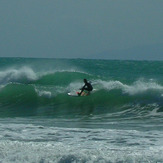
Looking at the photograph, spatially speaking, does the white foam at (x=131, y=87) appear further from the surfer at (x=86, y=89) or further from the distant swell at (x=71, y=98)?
the surfer at (x=86, y=89)

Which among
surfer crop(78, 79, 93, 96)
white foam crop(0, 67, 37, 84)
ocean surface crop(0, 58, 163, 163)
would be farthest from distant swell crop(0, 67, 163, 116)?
white foam crop(0, 67, 37, 84)

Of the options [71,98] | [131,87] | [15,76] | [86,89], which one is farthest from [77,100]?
[15,76]

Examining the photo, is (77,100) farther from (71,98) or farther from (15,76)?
(15,76)

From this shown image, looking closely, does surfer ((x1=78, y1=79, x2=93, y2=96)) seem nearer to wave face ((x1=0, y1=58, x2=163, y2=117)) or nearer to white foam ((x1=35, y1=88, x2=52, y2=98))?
wave face ((x1=0, y1=58, x2=163, y2=117))

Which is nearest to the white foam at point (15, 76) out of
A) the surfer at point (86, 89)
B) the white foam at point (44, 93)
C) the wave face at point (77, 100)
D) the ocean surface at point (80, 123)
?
the ocean surface at point (80, 123)

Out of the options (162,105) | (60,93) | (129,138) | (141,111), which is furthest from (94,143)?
(60,93)

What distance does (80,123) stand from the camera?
14820 mm

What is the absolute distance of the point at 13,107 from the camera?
66.6ft

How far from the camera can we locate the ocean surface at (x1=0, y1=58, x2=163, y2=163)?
9.47 m

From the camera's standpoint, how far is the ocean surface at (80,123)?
373 inches

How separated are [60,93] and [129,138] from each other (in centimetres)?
1272

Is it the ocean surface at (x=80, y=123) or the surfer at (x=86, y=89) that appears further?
the surfer at (x=86, y=89)

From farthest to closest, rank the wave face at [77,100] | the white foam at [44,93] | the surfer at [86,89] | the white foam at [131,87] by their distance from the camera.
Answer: the white foam at [44,93] < the white foam at [131,87] < the surfer at [86,89] < the wave face at [77,100]

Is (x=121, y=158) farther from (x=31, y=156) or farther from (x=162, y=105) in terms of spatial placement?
(x=162, y=105)
